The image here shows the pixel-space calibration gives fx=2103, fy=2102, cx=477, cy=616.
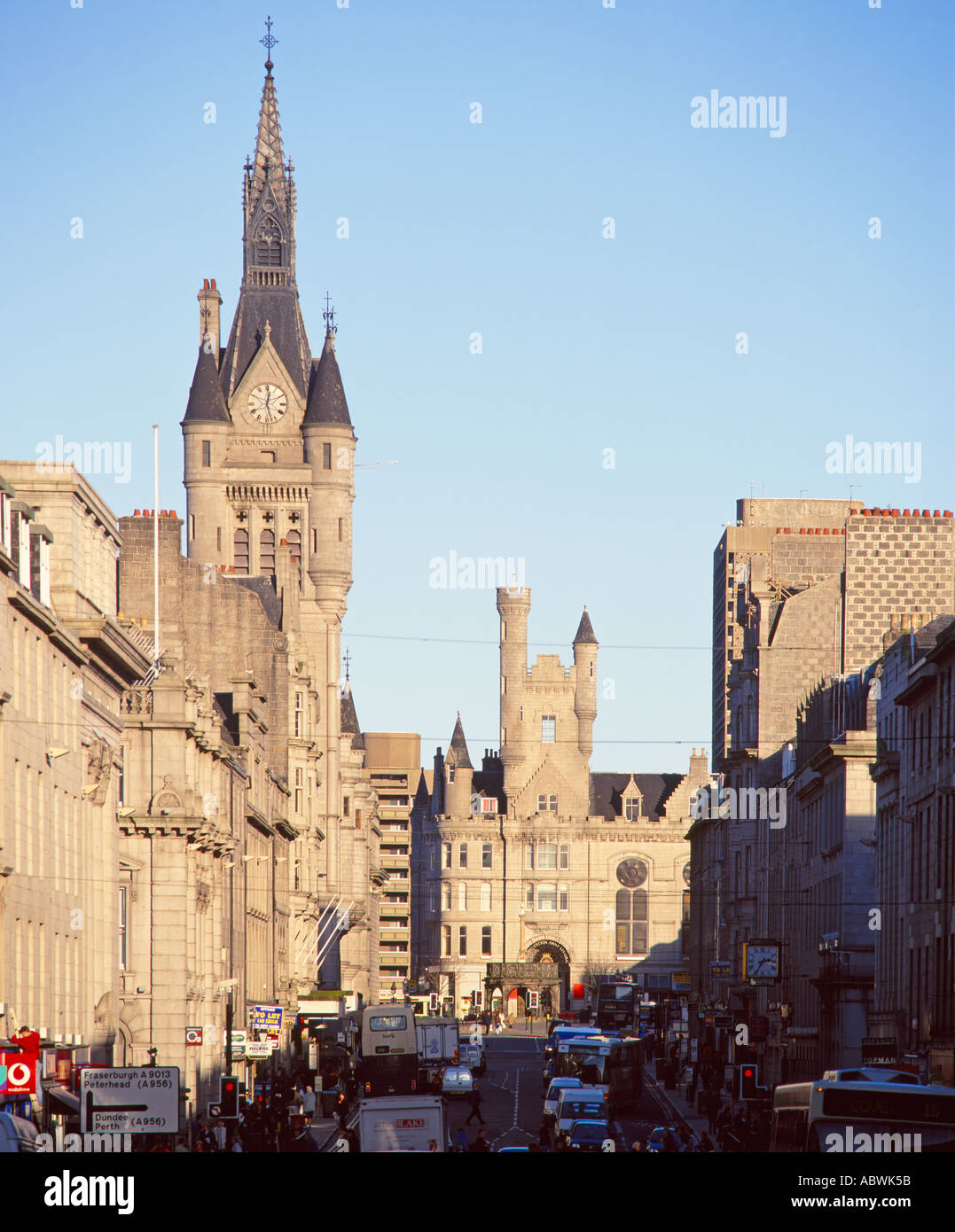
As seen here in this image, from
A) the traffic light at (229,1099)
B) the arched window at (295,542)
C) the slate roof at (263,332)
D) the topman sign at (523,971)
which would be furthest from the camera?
the topman sign at (523,971)

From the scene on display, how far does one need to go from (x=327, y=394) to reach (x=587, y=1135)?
87.3 m

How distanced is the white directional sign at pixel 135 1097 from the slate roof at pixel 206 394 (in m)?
100

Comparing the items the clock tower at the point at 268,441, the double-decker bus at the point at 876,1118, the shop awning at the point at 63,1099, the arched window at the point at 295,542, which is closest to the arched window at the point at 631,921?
the clock tower at the point at 268,441

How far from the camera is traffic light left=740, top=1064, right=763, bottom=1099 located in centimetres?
4750

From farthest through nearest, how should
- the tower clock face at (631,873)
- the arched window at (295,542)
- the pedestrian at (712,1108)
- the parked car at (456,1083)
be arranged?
the tower clock face at (631,873) < the arched window at (295,542) < the parked car at (456,1083) < the pedestrian at (712,1108)

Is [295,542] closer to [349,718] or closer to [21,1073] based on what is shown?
[349,718]

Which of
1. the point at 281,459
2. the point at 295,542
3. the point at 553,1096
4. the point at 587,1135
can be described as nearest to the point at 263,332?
the point at 281,459

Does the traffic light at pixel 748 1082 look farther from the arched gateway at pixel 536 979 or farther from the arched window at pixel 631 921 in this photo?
the arched window at pixel 631 921

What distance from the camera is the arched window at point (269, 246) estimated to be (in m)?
134
